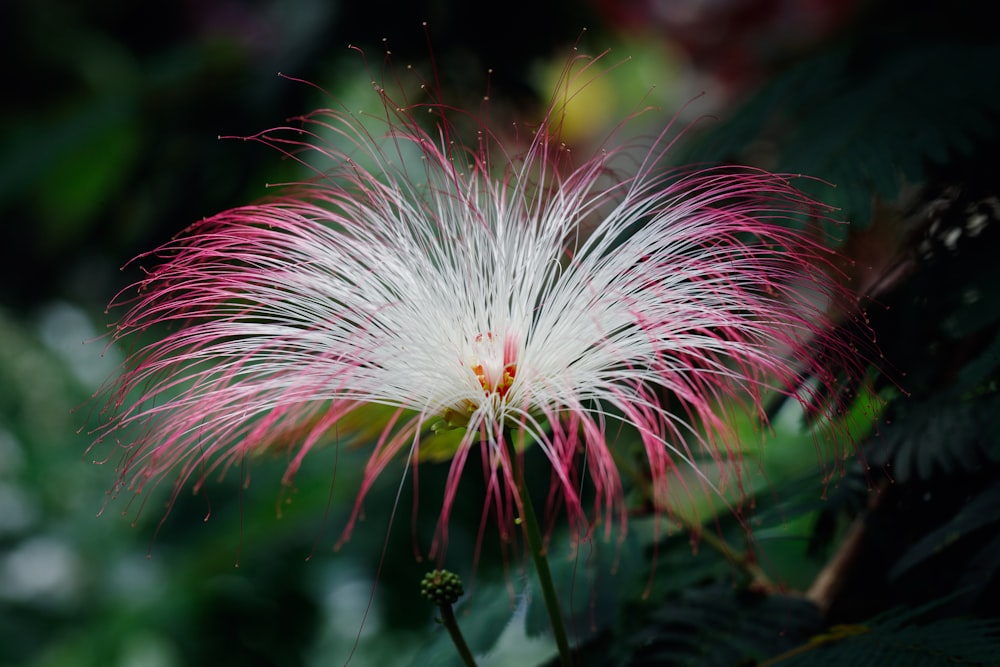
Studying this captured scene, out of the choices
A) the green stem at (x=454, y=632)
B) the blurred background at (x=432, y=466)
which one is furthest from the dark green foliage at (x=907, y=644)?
the green stem at (x=454, y=632)

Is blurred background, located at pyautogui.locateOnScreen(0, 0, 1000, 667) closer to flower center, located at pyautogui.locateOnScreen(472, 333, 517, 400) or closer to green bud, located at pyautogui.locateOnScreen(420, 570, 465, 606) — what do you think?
green bud, located at pyautogui.locateOnScreen(420, 570, 465, 606)

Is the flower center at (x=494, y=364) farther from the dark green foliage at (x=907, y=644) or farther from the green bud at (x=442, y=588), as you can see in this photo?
the dark green foliage at (x=907, y=644)

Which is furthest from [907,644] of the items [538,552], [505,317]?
[505,317]

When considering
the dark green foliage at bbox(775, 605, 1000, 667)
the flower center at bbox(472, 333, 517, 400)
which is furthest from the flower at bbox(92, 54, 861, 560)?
the dark green foliage at bbox(775, 605, 1000, 667)

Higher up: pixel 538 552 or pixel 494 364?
pixel 494 364

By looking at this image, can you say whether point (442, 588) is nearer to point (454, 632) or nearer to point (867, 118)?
point (454, 632)

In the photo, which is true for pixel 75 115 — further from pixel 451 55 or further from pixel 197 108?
pixel 451 55

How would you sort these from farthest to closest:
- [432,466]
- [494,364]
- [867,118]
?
1. [432,466]
2. [867,118]
3. [494,364]

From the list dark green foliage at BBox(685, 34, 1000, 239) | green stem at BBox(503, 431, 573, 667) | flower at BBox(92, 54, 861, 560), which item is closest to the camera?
green stem at BBox(503, 431, 573, 667)
